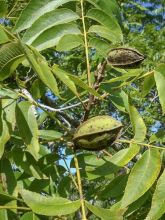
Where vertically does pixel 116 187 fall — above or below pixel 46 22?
below

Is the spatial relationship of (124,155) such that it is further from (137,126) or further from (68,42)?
(68,42)

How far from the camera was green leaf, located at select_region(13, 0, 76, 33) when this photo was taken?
1.78 m

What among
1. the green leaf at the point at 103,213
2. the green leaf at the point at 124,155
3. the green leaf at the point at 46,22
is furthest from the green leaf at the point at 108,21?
the green leaf at the point at 103,213

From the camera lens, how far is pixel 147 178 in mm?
1554

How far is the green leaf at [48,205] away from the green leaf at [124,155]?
→ 11.3 inches

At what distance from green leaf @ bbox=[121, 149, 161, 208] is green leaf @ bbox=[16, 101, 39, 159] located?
0.34 meters

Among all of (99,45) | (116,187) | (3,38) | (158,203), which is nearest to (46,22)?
(99,45)

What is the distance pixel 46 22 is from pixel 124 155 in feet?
1.89

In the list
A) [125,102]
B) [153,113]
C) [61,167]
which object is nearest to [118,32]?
[125,102]

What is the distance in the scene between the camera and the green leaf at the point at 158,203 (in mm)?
1474

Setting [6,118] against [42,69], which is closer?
[42,69]

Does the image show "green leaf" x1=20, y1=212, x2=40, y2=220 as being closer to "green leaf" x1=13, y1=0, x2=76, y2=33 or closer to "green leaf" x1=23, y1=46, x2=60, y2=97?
"green leaf" x1=23, y1=46, x2=60, y2=97

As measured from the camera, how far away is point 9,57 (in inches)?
57.0

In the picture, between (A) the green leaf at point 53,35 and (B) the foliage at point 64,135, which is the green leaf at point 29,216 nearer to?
(B) the foliage at point 64,135
